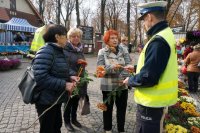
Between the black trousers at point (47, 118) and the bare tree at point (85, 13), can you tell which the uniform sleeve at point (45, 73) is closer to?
the black trousers at point (47, 118)

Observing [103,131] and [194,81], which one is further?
[194,81]

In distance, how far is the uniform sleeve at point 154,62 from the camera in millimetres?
2924

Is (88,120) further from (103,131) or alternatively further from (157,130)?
(157,130)

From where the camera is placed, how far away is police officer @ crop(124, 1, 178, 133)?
9.67 feet

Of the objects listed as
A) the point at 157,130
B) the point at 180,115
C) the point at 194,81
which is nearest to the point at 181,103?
the point at 180,115

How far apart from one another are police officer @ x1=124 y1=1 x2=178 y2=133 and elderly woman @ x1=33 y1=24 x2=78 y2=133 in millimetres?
934

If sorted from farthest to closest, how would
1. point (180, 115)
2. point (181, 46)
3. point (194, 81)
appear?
point (181, 46) → point (194, 81) → point (180, 115)

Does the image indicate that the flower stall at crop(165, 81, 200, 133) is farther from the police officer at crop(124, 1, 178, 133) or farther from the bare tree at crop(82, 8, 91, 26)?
the bare tree at crop(82, 8, 91, 26)

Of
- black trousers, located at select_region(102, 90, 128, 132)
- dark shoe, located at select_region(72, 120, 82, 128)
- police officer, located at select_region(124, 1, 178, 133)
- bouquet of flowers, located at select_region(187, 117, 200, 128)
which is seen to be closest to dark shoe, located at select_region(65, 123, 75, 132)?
dark shoe, located at select_region(72, 120, 82, 128)

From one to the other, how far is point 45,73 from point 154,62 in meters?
1.31

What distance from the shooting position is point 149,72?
2.97m

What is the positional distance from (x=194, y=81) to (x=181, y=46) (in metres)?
5.79

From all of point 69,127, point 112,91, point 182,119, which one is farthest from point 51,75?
point 182,119

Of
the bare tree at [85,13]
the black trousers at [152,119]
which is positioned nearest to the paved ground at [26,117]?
the black trousers at [152,119]
